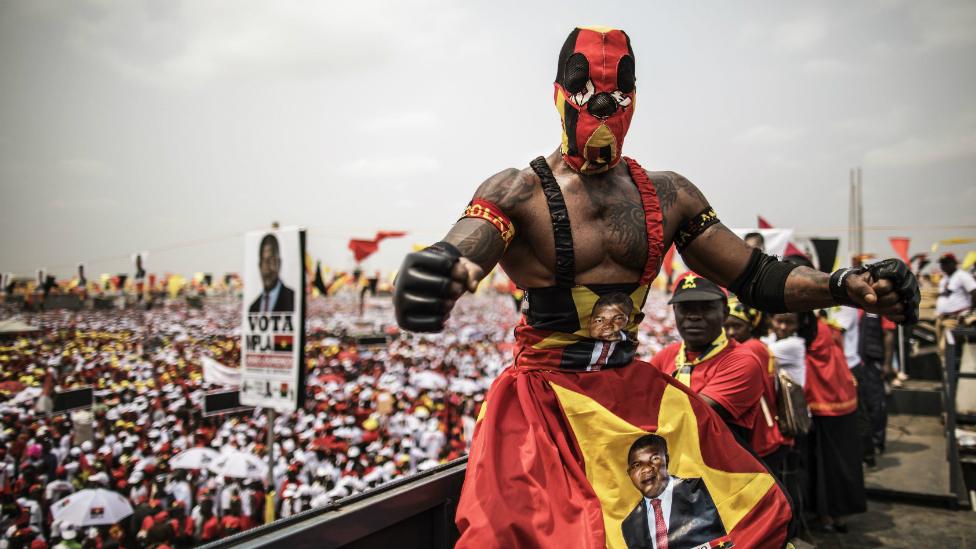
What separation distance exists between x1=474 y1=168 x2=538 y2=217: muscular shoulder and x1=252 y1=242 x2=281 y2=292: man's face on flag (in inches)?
219

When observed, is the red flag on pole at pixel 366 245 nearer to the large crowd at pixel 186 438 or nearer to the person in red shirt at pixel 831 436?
the large crowd at pixel 186 438

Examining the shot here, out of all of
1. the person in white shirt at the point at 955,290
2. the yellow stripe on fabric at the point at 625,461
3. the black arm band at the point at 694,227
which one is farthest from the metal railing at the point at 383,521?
the person in white shirt at the point at 955,290

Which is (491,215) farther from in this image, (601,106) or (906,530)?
(906,530)

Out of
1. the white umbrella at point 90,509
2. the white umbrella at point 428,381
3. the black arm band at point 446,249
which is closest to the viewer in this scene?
the black arm band at point 446,249

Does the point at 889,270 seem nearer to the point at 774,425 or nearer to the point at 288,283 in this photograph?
the point at 774,425

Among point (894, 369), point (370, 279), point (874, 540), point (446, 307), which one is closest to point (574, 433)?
point (446, 307)

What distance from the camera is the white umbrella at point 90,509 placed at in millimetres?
6840

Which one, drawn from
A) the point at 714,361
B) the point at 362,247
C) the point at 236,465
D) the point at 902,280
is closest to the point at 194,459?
the point at 236,465

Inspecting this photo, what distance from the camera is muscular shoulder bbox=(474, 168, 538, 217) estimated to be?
194 centimetres

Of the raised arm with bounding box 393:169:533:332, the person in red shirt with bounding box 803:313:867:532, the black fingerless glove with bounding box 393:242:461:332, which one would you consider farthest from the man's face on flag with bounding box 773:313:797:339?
the black fingerless glove with bounding box 393:242:461:332

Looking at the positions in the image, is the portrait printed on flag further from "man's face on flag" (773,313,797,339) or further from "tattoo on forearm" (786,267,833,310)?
"man's face on flag" (773,313,797,339)

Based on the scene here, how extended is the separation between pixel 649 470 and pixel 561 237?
792 millimetres

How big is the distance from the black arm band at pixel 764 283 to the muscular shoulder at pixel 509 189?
0.91 meters

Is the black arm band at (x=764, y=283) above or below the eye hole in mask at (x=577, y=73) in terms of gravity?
below
